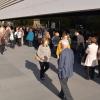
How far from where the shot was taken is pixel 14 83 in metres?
11.2

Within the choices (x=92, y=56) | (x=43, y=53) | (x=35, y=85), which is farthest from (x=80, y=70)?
(x=35, y=85)

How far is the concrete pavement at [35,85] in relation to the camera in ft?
31.7

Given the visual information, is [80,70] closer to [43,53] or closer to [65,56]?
[43,53]

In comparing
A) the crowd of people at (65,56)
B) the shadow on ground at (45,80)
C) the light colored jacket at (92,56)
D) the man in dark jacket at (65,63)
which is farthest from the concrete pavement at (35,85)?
the man in dark jacket at (65,63)

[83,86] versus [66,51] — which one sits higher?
[66,51]

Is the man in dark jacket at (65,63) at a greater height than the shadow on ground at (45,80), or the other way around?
the man in dark jacket at (65,63)

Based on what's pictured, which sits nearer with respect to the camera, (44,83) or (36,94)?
(36,94)

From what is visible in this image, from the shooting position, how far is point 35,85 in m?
11.0

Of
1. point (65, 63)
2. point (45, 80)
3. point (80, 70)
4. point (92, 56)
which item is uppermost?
point (65, 63)

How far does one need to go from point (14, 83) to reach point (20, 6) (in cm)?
2116

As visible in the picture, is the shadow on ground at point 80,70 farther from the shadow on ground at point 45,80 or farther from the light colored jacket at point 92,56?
the shadow on ground at point 45,80

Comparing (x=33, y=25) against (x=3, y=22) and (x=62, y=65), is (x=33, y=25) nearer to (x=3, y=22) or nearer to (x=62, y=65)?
(x=3, y=22)

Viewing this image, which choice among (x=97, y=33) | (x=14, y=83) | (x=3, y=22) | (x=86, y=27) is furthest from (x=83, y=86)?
(x=3, y=22)

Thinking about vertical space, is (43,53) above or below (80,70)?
above
